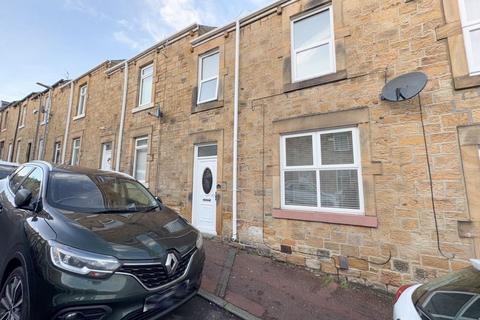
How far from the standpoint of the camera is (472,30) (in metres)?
4.26

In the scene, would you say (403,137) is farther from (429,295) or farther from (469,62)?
(429,295)

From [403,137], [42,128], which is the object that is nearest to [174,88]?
[403,137]

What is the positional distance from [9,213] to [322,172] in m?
5.14

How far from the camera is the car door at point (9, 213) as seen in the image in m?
2.80

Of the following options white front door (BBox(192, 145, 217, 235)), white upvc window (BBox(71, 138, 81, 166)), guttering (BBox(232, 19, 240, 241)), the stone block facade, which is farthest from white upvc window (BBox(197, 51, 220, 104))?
white upvc window (BBox(71, 138, 81, 166))

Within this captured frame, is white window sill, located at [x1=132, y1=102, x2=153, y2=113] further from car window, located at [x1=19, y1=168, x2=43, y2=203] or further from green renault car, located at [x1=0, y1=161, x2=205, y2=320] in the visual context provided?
green renault car, located at [x1=0, y1=161, x2=205, y2=320]

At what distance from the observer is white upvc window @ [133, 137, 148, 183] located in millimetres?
9172

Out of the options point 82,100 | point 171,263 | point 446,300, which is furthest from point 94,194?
point 82,100

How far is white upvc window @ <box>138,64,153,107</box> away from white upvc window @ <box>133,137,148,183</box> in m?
1.42

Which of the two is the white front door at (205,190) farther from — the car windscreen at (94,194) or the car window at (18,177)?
the car window at (18,177)

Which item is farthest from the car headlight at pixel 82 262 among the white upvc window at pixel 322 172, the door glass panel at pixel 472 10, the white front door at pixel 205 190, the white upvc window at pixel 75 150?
the white upvc window at pixel 75 150

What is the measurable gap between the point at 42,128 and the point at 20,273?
16415 mm

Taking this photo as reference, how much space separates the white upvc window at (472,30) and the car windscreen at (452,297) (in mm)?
3881

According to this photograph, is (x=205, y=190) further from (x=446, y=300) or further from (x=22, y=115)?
(x=22, y=115)
